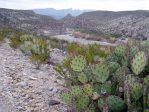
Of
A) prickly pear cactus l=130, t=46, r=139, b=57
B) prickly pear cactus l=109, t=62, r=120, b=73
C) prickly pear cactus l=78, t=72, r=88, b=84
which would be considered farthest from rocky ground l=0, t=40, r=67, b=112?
prickly pear cactus l=130, t=46, r=139, b=57

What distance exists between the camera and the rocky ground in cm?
672

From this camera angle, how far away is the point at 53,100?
6.99 meters

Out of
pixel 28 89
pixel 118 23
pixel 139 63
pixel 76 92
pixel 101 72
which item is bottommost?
pixel 118 23

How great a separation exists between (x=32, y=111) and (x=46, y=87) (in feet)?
5.11

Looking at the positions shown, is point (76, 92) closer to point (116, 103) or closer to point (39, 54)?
point (116, 103)

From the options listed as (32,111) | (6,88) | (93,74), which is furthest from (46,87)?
(93,74)

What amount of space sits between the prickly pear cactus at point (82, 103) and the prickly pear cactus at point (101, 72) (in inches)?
19.1

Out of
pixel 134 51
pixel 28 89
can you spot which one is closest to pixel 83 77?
pixel 134 51

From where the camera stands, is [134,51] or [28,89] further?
[28,89]

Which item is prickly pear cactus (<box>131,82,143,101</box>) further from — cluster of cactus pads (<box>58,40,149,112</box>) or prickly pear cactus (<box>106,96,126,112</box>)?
prickly pear cactus (<box>106,96,126,112</box>)

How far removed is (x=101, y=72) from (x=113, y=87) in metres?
0.34

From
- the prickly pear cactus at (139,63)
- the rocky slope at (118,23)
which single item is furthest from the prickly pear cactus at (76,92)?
the rocky slope at (118,23)

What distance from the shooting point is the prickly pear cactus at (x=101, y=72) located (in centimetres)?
587

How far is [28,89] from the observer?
25.5ft
